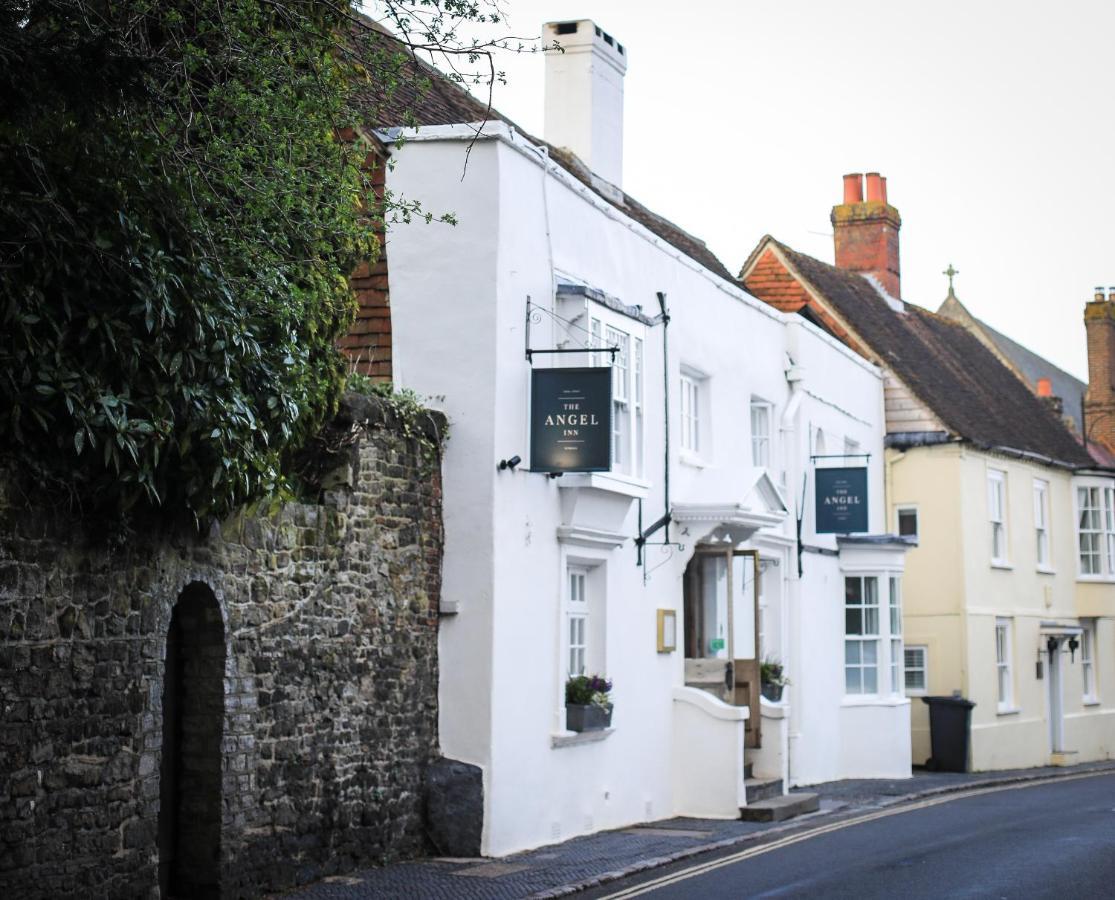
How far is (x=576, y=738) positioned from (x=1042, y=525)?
67.5 feet

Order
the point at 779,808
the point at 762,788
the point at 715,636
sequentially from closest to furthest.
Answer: the point at 779,808
the point at 762,788
the point at 715,636

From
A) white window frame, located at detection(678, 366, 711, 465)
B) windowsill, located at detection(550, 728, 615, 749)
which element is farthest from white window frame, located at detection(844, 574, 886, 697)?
Result: windowsill, located at detection(550, 728, 615, 749)

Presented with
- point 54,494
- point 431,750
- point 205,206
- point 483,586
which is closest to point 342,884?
point 431,750

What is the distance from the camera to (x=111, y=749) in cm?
1033

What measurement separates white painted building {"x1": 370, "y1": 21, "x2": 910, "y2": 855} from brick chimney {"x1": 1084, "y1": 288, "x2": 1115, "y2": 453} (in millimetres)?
17316

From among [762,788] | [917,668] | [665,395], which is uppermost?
[665,395]

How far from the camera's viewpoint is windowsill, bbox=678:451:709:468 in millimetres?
19881

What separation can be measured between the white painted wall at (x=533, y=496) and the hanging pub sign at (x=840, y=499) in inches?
137

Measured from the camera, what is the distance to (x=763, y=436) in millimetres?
23516

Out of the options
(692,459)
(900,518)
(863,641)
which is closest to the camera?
(692,459)

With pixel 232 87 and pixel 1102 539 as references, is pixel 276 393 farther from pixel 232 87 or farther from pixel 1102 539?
pixel 1102 539

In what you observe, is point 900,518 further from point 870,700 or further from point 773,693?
point 773,693

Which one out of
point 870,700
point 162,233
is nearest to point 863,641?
point 870,700

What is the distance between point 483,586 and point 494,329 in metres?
2.40
